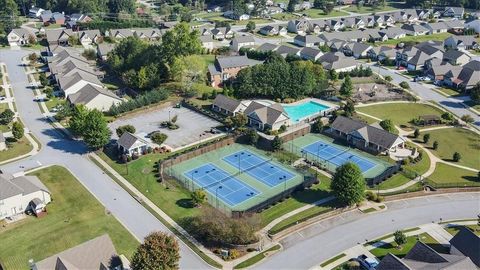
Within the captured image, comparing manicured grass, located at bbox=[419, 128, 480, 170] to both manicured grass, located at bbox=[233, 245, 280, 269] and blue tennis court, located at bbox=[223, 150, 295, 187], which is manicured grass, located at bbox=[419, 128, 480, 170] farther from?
manicured grass, located at bbox=[233, 245, 280, 269]

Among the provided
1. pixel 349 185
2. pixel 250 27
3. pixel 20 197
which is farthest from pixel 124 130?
pixel 250 27

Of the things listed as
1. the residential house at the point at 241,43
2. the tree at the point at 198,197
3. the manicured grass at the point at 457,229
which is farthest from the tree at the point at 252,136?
the residential house at the point at 241,43

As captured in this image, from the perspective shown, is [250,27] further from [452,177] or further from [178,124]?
[452,177]

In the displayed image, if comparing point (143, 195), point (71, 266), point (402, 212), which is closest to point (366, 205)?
point (402, 212)

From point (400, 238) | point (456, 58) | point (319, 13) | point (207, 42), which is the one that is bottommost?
point (400, 238)

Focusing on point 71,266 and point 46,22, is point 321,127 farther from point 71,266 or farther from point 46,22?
point 46,22

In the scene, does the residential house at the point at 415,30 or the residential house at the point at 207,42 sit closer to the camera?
the residential house at the point at 207,42

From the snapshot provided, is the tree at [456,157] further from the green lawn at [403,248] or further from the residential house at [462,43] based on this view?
the residential house at [462,43]
